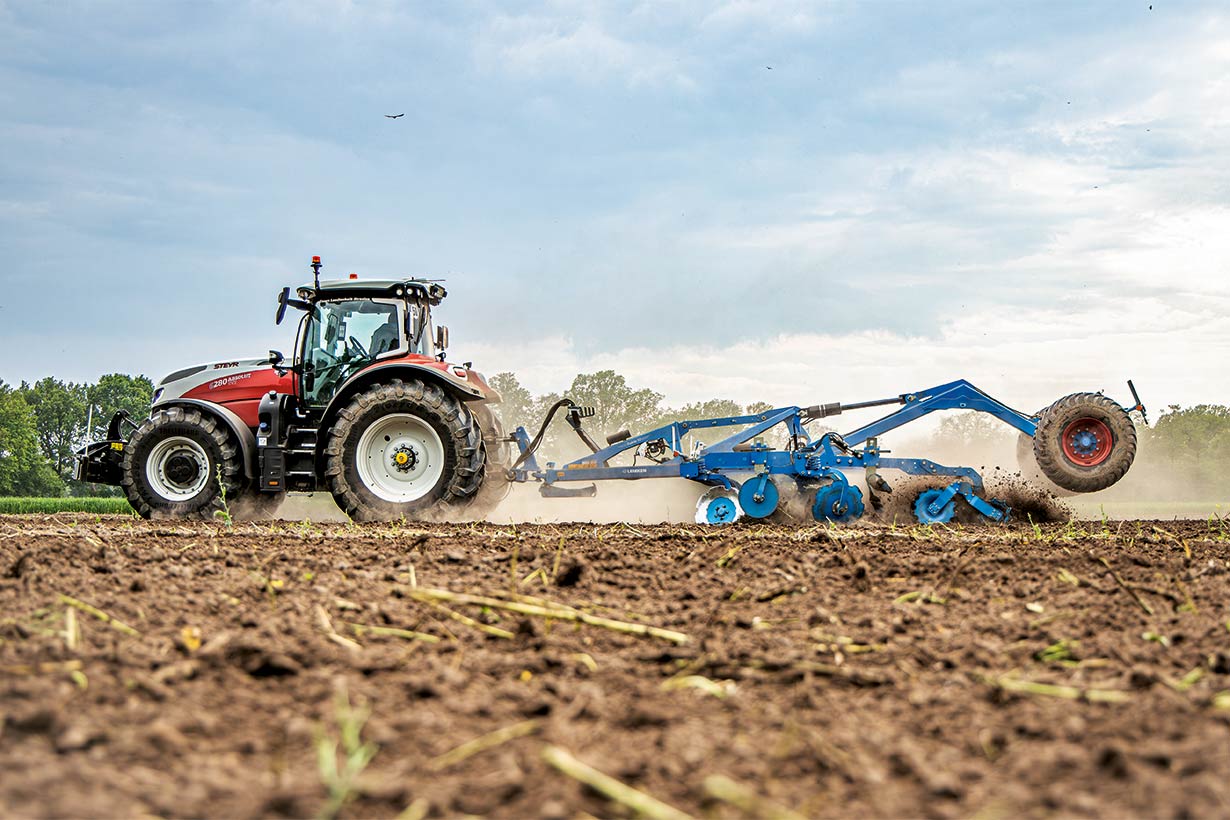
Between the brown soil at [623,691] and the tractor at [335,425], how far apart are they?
4973mm

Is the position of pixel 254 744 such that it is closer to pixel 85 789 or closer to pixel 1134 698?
pixel 85 789


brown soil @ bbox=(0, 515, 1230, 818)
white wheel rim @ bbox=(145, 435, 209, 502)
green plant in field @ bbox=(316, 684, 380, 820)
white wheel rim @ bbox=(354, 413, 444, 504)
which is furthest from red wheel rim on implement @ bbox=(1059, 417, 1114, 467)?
green plant in field @ bbox=(316, 684, 380, 820)

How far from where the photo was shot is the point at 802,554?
454cm

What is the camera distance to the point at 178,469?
32.3ft

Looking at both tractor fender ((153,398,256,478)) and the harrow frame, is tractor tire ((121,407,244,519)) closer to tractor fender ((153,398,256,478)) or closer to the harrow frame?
tractor fender ((153,398,256,478))

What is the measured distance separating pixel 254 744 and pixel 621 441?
8.73 meters

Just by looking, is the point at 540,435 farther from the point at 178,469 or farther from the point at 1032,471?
the point at 1032,471

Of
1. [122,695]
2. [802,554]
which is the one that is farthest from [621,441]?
[122,695]

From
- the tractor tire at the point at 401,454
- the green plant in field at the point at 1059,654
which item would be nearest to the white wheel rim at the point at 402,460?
the tractor tire at the point at 401,454

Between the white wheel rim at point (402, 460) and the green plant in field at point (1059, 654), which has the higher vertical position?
the white wheel rim at point (402, 460)

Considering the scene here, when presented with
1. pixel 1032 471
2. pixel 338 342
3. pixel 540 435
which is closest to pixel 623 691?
pixel 540 435

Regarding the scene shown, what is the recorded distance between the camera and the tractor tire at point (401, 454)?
8.78 metres

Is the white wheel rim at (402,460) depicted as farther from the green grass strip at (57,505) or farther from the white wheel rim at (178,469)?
the green grass strip at (57,505)

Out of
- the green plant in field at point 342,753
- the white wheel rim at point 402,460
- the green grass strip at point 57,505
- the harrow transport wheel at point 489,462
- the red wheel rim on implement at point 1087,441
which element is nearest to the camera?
the green plant in field at point 342,753
